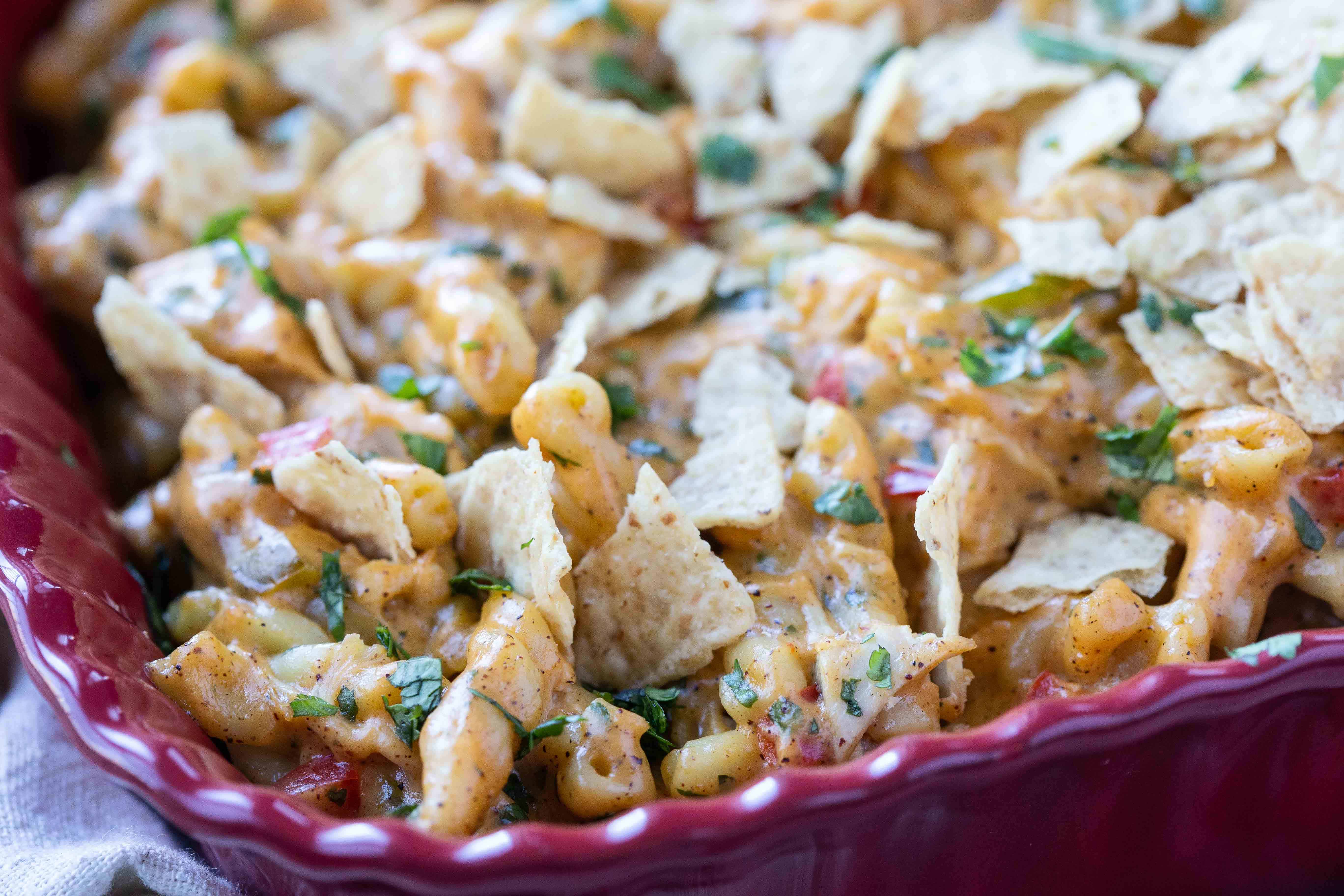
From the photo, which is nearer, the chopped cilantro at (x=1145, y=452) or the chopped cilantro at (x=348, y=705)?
the chopped cilantro at (x=348, y=705)

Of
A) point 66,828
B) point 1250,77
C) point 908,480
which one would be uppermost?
point 1250,77

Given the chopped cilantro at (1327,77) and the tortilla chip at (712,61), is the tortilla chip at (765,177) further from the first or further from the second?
the chopped cilantro at (1327,77)

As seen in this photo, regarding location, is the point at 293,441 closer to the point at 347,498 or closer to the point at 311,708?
the point at 347,498

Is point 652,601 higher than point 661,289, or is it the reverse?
point 661,289

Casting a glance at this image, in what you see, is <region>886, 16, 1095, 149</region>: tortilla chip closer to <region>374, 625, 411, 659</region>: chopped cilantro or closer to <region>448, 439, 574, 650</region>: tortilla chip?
<region>448, 439, 574, 650</region>: tortilla chip

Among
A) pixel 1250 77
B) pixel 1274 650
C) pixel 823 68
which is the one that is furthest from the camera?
pixel 823 68

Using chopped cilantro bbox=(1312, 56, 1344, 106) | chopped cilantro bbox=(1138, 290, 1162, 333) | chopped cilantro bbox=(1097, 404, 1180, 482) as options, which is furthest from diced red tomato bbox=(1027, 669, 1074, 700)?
chopped cilantro bbox=(1312, 56, 1344, 106)

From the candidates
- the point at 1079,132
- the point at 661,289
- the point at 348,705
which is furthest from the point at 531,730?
the point at 1079,132

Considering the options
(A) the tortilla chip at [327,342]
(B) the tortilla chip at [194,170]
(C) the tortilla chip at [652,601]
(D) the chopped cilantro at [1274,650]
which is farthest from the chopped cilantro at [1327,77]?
(B) the tortilla chip at [194,170]
